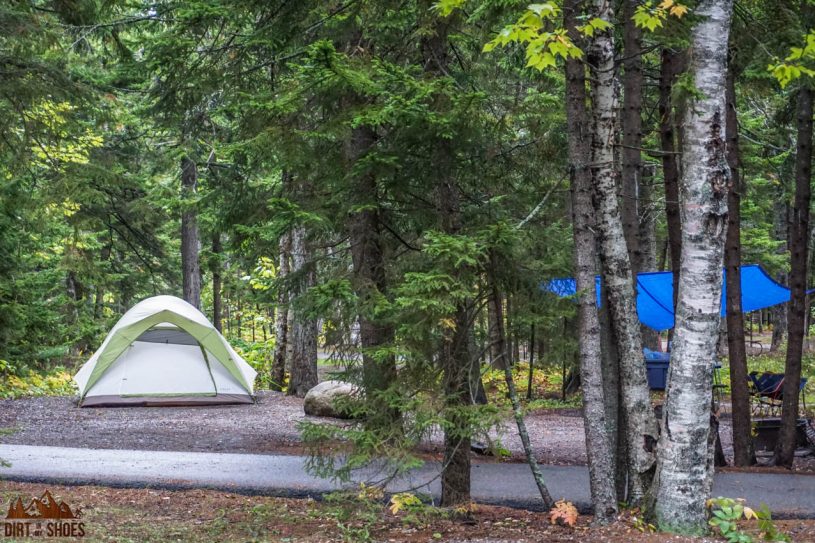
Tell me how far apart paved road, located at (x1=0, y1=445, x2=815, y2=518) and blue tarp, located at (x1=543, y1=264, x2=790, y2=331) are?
4.15 m

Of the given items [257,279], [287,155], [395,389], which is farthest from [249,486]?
[257,279]

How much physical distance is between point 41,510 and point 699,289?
16.9 feet

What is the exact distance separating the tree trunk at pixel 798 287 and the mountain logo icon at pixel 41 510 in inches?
302

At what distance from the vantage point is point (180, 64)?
7441 millimetres

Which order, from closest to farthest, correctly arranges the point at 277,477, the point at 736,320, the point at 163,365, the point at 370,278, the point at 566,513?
the point at 566,513
the point at 370,278
the point at 277,477
the point at 736,320
the point at 163,365

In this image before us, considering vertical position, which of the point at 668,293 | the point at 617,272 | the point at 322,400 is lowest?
the point at 322,400

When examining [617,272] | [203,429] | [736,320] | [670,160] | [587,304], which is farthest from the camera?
[203,429]

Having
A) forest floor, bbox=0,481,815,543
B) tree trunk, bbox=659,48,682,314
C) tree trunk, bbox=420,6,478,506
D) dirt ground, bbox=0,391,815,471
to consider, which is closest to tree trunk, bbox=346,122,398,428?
tree trunk, bbox=420,6,478,506

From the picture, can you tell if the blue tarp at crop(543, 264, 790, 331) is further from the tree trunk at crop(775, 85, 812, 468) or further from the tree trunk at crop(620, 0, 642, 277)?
the tree trunk at crop(620, 0, 642, 277)

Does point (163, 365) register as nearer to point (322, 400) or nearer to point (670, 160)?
point (322, 400)

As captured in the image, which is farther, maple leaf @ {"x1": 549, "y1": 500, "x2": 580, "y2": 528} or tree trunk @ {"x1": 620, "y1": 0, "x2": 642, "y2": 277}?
tree trunk @ {"x1": 620, "y1": 0, "x2": 642, "y2": 277}

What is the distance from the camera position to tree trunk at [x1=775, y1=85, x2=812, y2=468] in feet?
29.8

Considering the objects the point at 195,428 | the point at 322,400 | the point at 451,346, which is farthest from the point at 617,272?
the point at 195,428

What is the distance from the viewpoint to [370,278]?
6477mm
